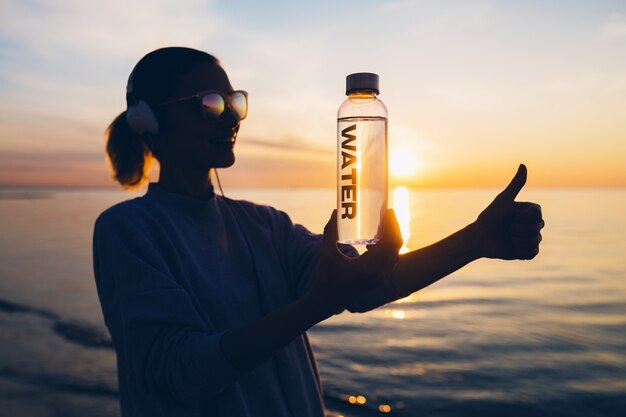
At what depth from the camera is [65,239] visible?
27.1 m

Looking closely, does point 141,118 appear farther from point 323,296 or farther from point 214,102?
point 323,296

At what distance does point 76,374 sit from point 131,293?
782cm

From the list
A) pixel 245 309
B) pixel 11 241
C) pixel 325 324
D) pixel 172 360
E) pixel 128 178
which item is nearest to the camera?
pixel 172 360

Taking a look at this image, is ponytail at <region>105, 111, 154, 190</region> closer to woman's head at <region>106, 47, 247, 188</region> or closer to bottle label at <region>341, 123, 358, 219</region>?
woman's head at <region>106, 47, 247, 188</region>

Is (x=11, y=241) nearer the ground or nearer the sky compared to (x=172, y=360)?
nearer the sky

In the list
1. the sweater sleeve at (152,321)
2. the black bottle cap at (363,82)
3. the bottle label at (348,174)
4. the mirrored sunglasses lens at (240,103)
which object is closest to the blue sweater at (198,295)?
the sweater sleeve at (152,321)

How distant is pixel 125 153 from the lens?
2844 mm

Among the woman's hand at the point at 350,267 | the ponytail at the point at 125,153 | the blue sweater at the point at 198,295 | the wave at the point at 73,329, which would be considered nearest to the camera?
the woman's hand at the point at 350,267

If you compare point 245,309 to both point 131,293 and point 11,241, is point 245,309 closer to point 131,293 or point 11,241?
point 131,293

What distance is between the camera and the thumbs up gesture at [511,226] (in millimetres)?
1976

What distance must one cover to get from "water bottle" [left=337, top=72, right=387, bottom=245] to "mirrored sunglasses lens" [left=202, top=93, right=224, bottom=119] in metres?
0.61

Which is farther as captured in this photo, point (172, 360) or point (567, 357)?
point (567, 357)

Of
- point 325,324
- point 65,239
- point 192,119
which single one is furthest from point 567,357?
point 65,239

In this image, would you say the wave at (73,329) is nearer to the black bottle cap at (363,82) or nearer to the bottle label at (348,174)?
the bottle label at (348,174)
